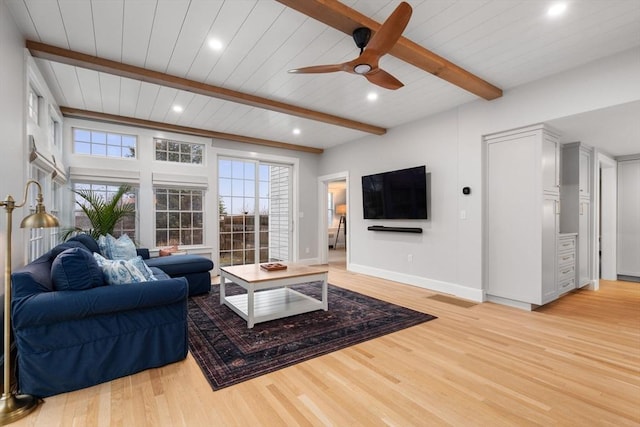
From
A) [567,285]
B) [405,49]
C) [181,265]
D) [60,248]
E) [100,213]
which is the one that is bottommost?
[567,285]

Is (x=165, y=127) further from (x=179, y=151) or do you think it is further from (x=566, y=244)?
(x=566, y=244)

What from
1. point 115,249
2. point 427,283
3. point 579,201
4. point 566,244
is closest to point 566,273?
point 566,244

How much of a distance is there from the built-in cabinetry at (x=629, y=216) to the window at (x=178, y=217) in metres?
7.49

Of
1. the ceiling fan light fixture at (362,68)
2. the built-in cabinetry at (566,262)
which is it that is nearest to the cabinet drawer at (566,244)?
the built-in cabinetry at (566,262)

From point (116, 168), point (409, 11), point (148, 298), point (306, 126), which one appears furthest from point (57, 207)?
point (409, 11)

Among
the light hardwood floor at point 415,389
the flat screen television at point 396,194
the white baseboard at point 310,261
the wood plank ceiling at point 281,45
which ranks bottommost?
the light hardwood floor at point 415,389

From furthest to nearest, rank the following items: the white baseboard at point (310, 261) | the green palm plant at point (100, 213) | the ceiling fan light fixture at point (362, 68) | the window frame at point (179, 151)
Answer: the white baseboard at point (310, 261)
the window frame at point (179, 151)
the green palm plant at point (100, 213)
the ceiling fan light fixture at point (362, 68)

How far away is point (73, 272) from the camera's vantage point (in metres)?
2.04

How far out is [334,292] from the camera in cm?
446

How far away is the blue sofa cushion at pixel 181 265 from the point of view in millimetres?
4031

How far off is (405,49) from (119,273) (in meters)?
2.95

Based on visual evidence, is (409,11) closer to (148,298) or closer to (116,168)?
(148,298)

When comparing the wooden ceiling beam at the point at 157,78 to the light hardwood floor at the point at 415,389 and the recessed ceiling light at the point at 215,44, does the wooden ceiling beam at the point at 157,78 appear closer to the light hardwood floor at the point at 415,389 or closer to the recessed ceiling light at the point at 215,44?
the recessed ceiling light at the point at 215,44

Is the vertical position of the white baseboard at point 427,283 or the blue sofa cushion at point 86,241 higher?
the blue sofa cushion at point 86,241
